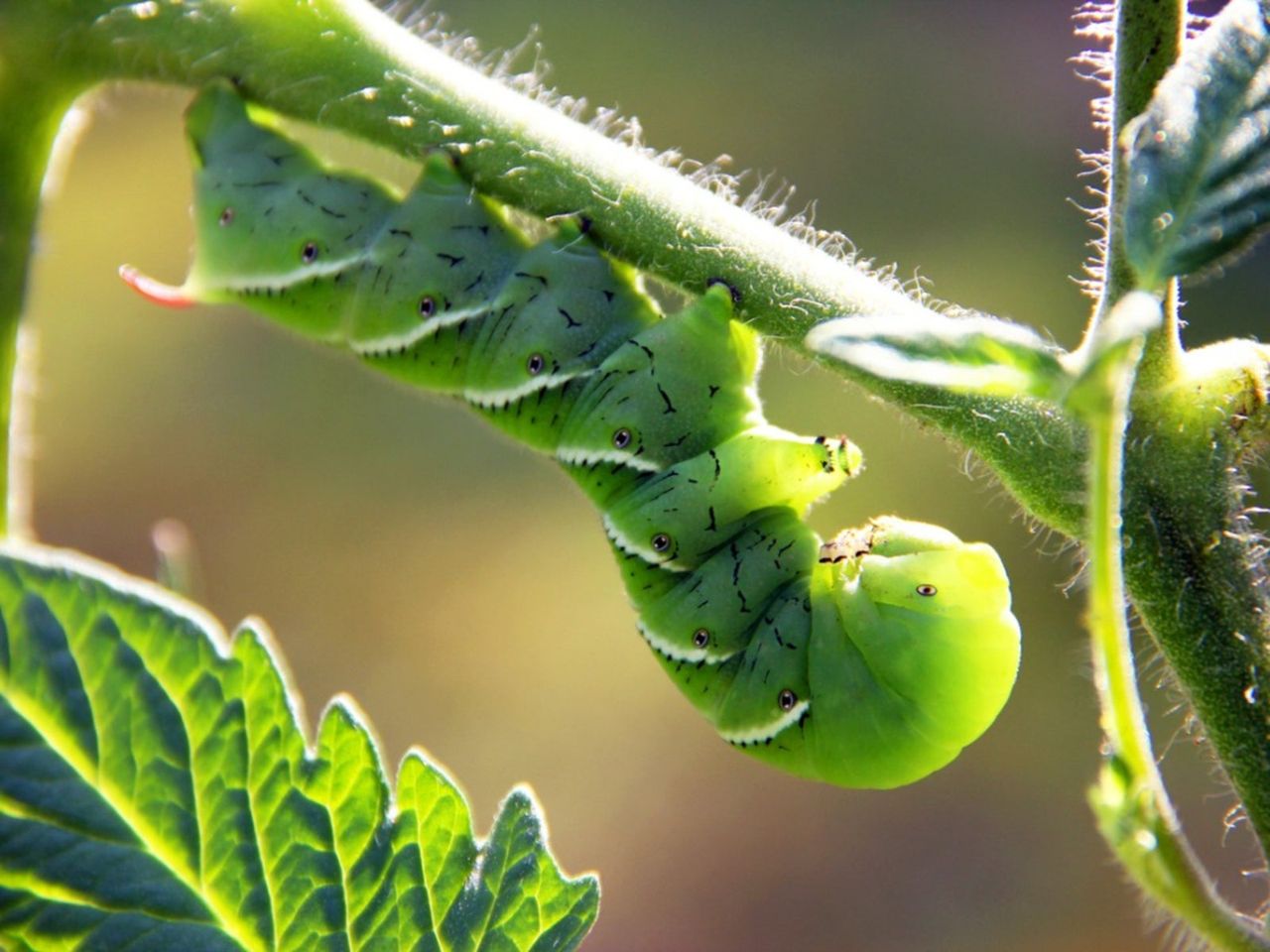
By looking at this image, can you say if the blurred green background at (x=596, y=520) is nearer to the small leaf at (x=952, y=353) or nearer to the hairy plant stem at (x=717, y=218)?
the hairy plant stem at (x=717, y=218)

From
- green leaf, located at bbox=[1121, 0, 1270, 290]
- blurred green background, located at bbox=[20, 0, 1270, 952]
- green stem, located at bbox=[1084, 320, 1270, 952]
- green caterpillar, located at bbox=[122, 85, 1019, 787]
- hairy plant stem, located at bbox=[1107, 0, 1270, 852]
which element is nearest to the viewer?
green stem, located at bbox=[1084, 320, 1270, 952]

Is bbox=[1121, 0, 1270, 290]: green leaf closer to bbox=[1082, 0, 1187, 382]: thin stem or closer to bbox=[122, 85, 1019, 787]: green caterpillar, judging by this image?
bbox=[1082, 0, 1187, 382]: thin stem

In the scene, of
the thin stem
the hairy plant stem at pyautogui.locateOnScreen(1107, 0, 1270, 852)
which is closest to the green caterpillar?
the hairy plant stem at pyautogui.locateOnScreen(1107, 0, 1270, 852)

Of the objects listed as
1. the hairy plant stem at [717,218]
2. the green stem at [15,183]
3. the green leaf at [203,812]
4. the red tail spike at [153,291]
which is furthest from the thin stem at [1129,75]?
the red tail spike at [153,291]

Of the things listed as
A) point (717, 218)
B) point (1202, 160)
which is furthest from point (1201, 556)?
point (717, 218)

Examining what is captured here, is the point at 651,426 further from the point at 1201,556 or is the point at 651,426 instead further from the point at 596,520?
the point at 596,520

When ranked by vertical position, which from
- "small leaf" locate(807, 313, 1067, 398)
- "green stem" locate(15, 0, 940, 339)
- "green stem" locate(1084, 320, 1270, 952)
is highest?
"green stem" locate(15, 0, 940, 339)
